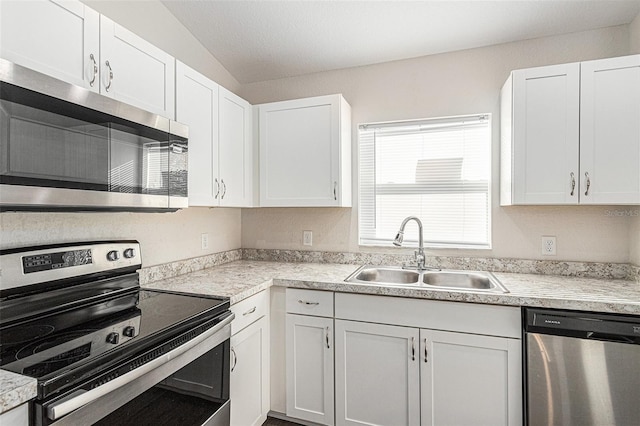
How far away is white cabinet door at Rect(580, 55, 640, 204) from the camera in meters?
1.72

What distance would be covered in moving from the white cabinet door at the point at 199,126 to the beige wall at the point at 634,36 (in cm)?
250

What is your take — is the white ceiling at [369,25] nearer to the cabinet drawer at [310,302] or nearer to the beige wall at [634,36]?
the beige wall at [634,36]

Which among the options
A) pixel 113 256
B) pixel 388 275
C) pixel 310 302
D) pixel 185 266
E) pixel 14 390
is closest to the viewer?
pixel 14 390

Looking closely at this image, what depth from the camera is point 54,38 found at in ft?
3.88

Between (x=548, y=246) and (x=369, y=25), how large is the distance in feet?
6.03

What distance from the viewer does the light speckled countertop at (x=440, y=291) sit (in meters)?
1.53

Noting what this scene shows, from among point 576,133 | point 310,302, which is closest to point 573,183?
point 576,133

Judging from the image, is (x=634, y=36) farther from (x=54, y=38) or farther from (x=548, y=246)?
(x=54, y=38)

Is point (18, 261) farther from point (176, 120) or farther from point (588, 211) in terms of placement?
point (588, 211)

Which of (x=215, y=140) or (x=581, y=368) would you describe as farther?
(x=215, y=140)

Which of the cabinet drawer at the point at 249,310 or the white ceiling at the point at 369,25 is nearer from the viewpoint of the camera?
the cabinet drawer at the point at 249,310

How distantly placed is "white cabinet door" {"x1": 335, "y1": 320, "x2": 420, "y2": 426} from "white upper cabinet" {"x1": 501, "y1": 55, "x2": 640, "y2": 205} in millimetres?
1068

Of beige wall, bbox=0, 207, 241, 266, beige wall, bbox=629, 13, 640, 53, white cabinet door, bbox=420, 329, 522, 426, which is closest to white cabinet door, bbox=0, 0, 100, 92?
beige wall, bbox=0, 207, 241, 266

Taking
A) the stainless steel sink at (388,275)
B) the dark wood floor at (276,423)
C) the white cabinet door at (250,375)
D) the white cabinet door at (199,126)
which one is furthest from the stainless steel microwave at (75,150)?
the dark wood floor at (276,423)
